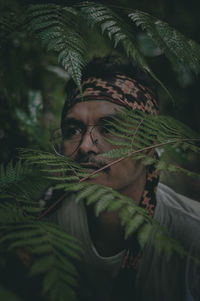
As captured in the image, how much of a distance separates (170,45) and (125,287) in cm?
95

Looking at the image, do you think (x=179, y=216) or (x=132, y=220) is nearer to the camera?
(x=132, y=220)

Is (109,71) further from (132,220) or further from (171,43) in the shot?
(132,220)

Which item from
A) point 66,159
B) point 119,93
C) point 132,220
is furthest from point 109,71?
point 132,220

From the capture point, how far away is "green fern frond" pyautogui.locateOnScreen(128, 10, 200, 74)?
591mm

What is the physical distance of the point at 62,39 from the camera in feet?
1.80

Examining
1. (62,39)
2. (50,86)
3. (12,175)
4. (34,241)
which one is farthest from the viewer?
(50,86)

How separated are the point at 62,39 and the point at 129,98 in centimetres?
47

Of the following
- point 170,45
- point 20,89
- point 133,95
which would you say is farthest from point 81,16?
point 20,89

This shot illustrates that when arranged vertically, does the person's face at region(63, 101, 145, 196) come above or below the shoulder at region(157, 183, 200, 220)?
above

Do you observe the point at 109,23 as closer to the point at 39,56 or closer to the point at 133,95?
the point at 133,95

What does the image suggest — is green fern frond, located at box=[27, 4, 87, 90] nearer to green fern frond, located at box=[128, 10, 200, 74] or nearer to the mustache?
green fern frond, located at box=[128, 10, 200, 74]

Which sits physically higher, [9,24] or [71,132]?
[9,24]

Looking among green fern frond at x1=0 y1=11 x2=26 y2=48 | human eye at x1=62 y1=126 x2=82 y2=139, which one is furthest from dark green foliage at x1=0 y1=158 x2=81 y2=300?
green fern frond at x1=0 y1=11 x2=26 y2=48

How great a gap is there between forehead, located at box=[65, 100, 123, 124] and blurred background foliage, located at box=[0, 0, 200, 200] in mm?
292
